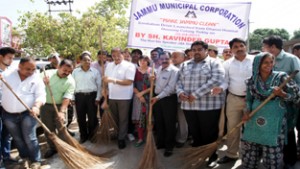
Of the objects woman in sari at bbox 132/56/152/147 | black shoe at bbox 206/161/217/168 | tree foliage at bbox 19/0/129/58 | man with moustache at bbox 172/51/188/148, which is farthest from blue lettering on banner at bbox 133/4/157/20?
tree foliage at bbox 19/0/129/58

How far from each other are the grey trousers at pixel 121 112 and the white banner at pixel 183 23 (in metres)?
1.16

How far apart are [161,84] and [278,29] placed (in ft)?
218

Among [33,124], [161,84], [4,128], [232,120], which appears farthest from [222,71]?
[4,128]

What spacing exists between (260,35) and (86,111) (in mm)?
68041

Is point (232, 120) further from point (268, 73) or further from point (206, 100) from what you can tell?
point (268, 73)

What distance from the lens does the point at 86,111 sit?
5191 millimetres

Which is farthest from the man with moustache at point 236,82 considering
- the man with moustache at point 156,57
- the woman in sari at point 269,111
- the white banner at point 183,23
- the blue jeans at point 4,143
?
the blue jeans at point 4,143

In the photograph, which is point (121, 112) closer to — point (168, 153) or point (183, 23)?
point (168, 153)

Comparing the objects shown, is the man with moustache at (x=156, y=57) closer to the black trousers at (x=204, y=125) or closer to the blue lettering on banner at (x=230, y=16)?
the black trousers at (x=204, y=125)

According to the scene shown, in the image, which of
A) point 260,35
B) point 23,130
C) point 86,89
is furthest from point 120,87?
point 260,35

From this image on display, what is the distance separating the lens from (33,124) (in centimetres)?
383

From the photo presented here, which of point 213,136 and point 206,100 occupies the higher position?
point 206,100

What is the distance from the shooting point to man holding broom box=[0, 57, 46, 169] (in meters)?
3.66

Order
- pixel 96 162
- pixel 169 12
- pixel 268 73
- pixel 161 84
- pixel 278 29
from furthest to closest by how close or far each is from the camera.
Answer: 1. pixel 278 29
2. pixel 169 12
3. pixel 161 84
4. pixel 96 162
5. pixel 268 73
